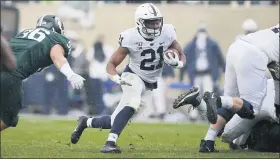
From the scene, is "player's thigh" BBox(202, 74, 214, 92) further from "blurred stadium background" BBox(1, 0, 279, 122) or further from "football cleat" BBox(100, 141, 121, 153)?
"football cleat" BBox(100, 141, 121, 153)

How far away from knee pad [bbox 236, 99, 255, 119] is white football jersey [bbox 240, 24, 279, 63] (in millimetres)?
484

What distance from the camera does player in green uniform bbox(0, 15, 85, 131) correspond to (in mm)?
7254

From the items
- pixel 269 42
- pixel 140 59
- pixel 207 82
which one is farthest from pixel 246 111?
pixel 207 82

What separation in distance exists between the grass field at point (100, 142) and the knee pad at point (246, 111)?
1.20 ft

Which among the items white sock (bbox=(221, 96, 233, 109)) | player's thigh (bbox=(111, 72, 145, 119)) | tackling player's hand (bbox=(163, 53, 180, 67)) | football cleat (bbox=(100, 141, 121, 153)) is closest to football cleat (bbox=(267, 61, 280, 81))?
white sock (bbox=(221, 96, 233, 109))

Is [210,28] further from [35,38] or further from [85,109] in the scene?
[35,38]

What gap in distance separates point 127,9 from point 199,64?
116 inches

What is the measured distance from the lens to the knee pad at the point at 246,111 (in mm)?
7926

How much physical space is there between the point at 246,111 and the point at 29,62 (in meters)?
2.07

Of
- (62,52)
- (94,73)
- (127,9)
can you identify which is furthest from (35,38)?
(127,9)

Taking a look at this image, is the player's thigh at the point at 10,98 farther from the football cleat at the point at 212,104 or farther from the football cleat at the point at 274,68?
the football cleat at the point at 274,68

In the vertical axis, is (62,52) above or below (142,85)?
above

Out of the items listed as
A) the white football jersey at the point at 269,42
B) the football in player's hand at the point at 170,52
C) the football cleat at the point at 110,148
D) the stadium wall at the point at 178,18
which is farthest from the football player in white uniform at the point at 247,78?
the stadium wall at the point at 178,18

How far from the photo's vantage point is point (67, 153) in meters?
7.86
